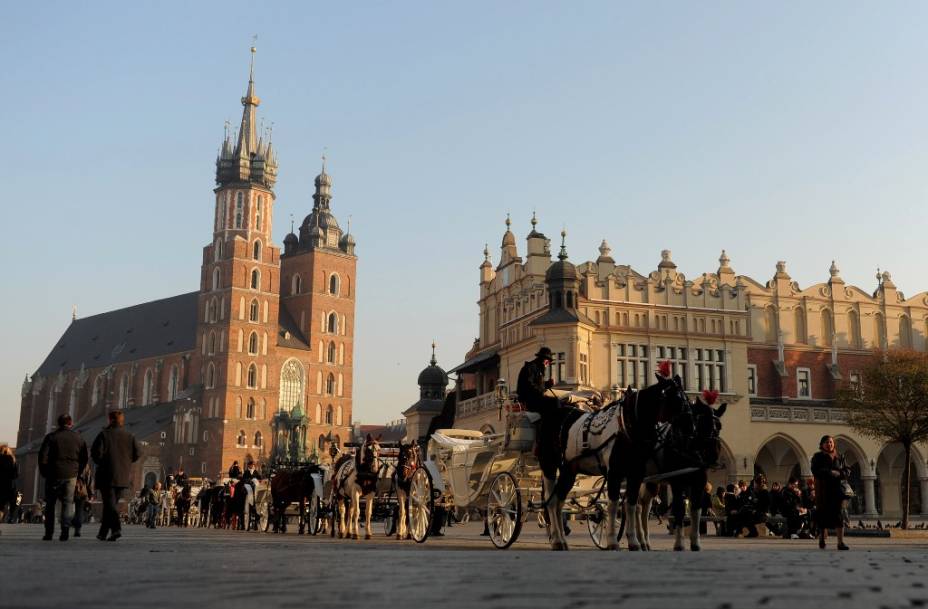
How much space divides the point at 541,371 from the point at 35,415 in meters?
129

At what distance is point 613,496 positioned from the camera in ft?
39.2

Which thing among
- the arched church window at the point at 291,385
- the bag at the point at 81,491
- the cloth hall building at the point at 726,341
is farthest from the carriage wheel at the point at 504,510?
the arched church window at the point at 291,385

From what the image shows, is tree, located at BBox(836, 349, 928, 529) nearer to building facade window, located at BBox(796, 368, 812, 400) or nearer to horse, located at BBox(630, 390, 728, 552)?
building facade window, located at BBox(796, 368, 812, 400)

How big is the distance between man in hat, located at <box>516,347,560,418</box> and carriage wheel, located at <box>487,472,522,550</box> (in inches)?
40.0

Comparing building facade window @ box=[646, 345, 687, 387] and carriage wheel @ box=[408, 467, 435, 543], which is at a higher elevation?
building facade window @ box=[646, 345, 687, 387]

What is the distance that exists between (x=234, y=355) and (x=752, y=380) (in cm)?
6651

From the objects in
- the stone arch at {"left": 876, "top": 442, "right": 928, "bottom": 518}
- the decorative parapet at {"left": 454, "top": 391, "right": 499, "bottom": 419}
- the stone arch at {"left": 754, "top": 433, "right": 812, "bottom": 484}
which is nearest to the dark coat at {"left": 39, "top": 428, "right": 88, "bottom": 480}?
the decorative parapet at {"left": 454, "top": 391, "right": 499, "bottom": 419}

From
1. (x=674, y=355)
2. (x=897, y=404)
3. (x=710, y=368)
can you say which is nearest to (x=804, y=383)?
(x=710, y=368)

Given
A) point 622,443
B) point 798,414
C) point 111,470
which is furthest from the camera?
point 798,414

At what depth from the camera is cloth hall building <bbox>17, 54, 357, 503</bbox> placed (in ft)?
334

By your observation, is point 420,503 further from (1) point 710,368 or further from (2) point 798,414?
(2) point 798,414

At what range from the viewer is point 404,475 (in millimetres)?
16969

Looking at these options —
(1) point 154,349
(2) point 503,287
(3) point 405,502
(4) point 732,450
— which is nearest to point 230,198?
(1) point 154,349

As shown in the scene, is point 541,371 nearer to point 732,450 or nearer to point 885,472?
point 732,450
